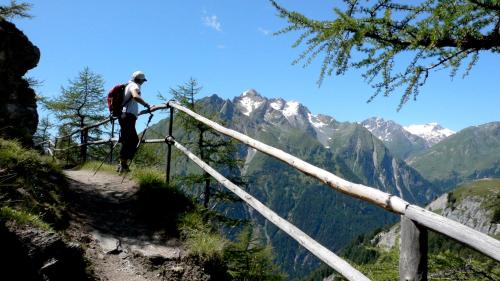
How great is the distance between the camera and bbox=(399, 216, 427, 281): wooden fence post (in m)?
2.56

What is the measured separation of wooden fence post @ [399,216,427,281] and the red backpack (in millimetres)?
8374

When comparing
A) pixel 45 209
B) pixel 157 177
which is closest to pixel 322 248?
pixel 45 209

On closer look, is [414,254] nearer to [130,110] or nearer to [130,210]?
[130,210]

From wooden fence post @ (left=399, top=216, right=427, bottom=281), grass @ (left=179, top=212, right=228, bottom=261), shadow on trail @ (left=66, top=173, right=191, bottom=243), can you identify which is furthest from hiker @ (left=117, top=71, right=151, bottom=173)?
wooden fence post @ (left=399, top=216, right=427, bottom=281)

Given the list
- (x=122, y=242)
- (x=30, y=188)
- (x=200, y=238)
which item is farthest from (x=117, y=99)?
(x=200, y=238)

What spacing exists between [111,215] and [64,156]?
50.7ft

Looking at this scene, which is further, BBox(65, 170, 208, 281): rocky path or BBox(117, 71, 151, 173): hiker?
BBox(117, 71, 151, 173): hiker

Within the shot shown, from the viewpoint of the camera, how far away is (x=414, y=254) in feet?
8.47

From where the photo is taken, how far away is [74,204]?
8.08 m

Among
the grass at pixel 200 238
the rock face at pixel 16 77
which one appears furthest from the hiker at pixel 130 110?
the rock face at pixel 16 77

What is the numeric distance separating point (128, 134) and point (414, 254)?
851 centimetres

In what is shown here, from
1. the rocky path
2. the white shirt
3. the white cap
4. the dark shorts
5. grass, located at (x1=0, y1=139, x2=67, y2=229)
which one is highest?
the white cap

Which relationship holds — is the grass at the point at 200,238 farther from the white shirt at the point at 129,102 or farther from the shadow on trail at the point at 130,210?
the white shirt at the point at 129,102

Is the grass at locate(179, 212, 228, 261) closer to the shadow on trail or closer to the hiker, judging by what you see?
the shadow on trail
